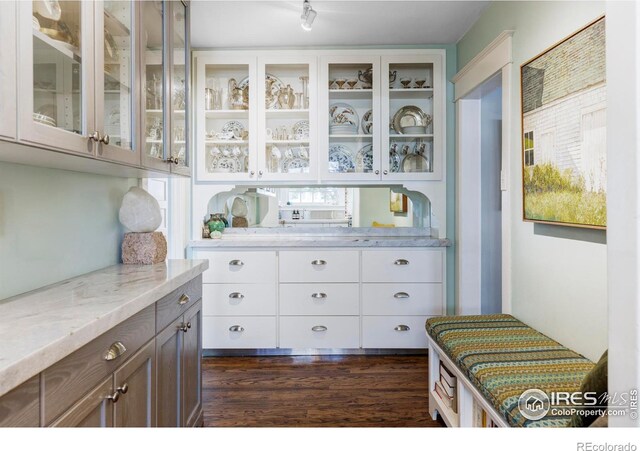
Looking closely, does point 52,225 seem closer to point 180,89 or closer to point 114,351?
point 114,351

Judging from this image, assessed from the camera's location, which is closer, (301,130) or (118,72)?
(118,72)

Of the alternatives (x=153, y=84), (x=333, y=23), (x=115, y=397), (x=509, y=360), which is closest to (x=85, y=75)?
(x=153, y=84)

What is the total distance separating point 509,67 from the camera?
2266 millimetres

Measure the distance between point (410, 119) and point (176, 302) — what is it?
2.39 meters

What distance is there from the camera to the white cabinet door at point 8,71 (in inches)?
36.8

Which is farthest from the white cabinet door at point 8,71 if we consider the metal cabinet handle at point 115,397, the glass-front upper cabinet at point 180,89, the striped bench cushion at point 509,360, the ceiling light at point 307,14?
the ceiling light at point 307,14

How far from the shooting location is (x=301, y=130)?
3.37 m

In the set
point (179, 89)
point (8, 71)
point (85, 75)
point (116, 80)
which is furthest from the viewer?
point (179, 89)

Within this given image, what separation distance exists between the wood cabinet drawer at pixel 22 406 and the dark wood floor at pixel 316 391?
147 cm

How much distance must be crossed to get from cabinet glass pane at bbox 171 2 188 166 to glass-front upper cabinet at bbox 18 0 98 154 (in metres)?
0.76

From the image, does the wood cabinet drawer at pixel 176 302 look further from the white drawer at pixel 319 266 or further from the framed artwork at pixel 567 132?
the framed artwork at pixel 567 132

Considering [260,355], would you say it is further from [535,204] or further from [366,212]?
[535,204]

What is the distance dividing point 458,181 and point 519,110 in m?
1.03

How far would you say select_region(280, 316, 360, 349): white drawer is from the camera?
3131mm
